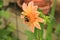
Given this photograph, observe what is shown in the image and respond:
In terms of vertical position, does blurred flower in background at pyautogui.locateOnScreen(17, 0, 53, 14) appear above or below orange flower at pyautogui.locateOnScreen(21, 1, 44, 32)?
below

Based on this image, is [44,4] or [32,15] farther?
[44,4]

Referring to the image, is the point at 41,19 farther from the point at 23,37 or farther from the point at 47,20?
the point at 23,37

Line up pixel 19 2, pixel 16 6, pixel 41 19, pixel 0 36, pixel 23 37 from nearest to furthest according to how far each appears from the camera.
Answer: pixel 41 19 < pixel 0 36 < pixel 23 37 < pixel 19 2 < pixel 16 6

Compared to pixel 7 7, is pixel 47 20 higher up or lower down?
higher up

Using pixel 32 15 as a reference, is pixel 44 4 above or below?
below

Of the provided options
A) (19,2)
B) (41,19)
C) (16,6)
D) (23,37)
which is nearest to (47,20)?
(41,19)

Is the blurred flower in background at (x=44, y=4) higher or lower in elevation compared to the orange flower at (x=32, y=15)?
lower

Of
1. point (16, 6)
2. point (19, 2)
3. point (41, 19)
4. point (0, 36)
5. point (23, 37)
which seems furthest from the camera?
point (16, 6)

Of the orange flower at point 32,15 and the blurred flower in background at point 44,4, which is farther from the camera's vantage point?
the blurred flower in background at point 44,4

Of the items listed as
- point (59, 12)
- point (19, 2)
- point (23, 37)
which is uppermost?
point (19, 2)

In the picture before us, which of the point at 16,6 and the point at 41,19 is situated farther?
the point at 16,6

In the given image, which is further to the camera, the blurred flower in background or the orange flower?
the blurred flower in background
